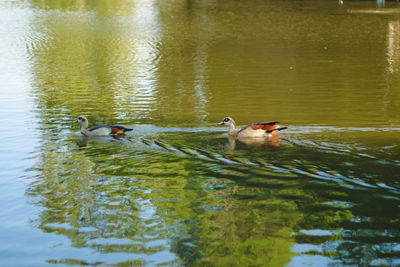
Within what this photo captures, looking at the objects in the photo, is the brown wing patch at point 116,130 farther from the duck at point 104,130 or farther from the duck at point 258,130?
the duck at point 258,130

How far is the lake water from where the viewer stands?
28.6ft

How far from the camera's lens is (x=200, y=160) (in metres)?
12.9

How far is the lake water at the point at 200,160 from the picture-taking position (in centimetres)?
872

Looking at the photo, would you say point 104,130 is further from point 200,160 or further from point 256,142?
point 256,142

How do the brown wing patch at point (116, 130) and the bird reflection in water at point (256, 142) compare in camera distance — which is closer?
the bird reflection in water at point (256, 142)

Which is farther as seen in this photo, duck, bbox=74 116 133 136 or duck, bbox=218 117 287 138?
duck, bbox=74 116 133 136

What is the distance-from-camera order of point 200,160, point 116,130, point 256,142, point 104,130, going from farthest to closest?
point 104,130 → point 116,130 → point 256,142 → point 200,160

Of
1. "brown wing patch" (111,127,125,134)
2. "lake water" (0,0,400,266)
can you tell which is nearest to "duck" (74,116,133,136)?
"brown wing patch" (111,127,125,134)

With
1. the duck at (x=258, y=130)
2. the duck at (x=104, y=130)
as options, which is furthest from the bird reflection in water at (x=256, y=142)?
the duck at (x=104, y=130)

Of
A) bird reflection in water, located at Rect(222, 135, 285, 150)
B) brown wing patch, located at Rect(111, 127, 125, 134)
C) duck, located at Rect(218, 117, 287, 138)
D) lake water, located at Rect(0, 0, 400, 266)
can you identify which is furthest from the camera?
brown wing patch, located at Rect(111, 127, 125, 134)

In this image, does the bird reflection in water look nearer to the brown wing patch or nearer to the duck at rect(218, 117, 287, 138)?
the duck at rect(218, 117, 287, 138)

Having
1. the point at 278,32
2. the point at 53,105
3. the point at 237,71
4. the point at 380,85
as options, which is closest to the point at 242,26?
the point at 278,32

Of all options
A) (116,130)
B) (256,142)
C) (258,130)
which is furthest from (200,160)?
(116,130)

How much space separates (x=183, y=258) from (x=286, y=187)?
335 cm
